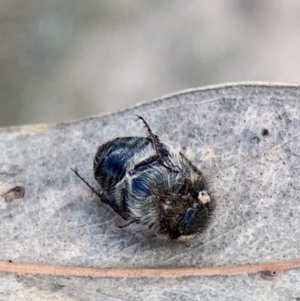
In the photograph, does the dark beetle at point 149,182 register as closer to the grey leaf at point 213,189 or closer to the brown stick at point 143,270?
the grey leaf at point 213,189

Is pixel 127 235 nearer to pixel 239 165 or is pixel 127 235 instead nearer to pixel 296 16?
pixel 239 165

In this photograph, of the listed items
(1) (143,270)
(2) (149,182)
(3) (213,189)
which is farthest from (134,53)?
(1) (143,270)

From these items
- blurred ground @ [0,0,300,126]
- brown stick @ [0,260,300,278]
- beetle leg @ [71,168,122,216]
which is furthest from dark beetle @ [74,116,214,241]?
blurred ground @ [0,0,300,126]

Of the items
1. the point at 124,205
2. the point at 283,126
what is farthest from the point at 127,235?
the point at 283,126

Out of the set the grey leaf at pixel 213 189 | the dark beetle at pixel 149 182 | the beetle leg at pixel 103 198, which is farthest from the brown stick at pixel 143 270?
the beetle leg at pixel 103 198

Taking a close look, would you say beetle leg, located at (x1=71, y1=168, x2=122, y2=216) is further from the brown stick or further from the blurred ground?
the blurred ground
